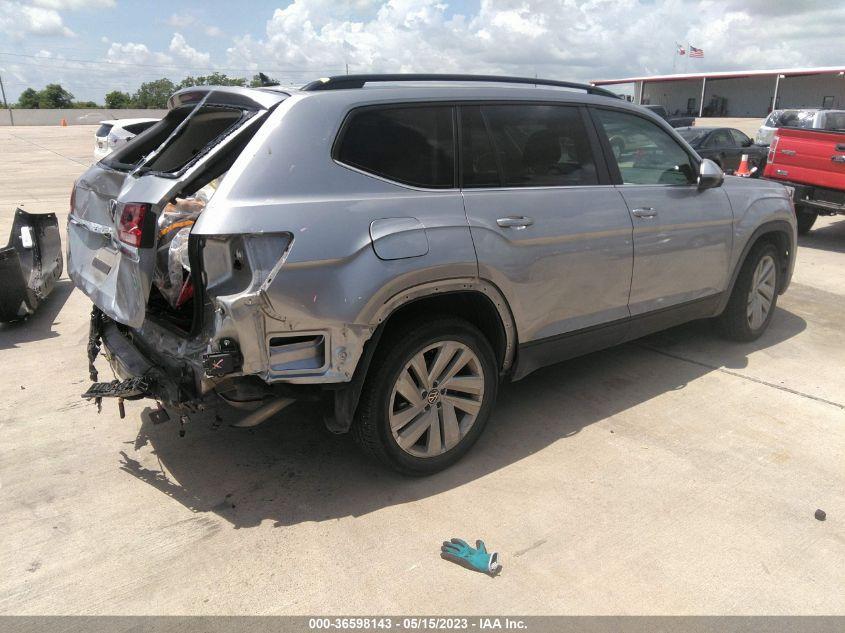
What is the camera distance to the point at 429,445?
3.34m

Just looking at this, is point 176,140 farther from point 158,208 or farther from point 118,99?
point 118,99

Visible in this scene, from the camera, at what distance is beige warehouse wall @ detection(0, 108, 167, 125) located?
45719 millimetres

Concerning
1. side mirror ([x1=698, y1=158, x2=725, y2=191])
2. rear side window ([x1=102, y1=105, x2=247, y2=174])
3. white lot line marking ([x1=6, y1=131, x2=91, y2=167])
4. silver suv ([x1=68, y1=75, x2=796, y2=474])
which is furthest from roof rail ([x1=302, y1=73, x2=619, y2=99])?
white lot line marking ([x1=6, y1=131, x2=91, y2=167])

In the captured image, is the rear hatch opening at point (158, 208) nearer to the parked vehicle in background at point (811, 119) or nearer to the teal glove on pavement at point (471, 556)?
the teal glove on pavement at point (471, 556)

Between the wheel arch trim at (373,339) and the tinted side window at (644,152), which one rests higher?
the tinted side window at (644,152)

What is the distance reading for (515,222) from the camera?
3.41 metres

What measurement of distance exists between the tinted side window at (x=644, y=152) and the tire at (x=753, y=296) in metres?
1.09

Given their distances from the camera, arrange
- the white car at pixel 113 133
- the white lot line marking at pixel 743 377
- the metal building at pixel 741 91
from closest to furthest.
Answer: the white lot line marking at pixel 743 377
the white car at pixel 113 133
the metal building at pixel 741 91

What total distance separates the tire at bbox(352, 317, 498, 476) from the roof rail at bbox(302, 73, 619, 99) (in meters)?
1.20

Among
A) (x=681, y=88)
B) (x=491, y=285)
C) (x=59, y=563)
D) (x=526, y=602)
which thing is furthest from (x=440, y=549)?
(x=681, y=88)

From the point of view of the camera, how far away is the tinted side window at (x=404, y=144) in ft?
9.89

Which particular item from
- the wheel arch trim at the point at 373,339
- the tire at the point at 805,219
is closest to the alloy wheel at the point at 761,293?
the wheel arch trim at the point at 373,339

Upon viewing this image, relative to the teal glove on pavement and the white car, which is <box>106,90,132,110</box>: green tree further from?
the teal glove on pavement

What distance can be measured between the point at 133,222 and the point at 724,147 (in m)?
16.5
